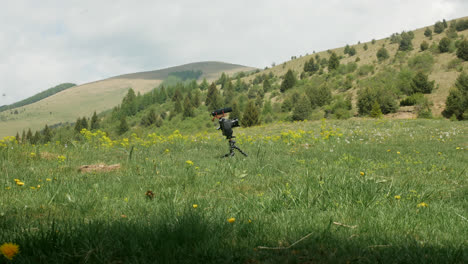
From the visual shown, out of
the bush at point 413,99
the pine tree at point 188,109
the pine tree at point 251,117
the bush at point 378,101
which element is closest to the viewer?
the bush at point 378,101

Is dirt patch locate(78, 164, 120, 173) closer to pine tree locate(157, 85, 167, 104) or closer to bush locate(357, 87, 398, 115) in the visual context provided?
bush locate(357, 87, 398, 115)

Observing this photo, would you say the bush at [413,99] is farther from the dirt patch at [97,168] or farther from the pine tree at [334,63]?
the dirt patch at [97,168]

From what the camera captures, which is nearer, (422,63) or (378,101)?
(378,101)

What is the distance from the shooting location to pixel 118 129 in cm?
11019

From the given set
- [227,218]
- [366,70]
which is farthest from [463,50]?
[227,218]

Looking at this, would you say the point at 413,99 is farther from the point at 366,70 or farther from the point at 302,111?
the point at 366,70

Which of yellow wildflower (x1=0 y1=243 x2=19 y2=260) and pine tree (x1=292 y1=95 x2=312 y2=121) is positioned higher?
yellow wildflower (x1=0 y1=243 x2=19 y2=260)

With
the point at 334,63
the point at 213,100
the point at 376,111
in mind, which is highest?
the point at 334,63

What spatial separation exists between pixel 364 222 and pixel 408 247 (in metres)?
0.56

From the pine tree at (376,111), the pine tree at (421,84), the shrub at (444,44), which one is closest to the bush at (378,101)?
the pine tree at (376,111)

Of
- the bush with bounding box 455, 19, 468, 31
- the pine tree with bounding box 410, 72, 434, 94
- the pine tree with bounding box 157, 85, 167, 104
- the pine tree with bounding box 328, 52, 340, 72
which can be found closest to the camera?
the pine tree with bounding box 410, 72, 434, 94

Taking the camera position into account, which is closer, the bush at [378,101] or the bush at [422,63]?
the bush at [378,101]

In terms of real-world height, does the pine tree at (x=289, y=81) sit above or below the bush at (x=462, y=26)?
below

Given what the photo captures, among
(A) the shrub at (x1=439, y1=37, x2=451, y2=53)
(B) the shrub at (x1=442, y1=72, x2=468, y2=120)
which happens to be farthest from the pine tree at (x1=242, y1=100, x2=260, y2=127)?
(A) the shrub at (x1=439, y1=37, x2=451, y2=53)
